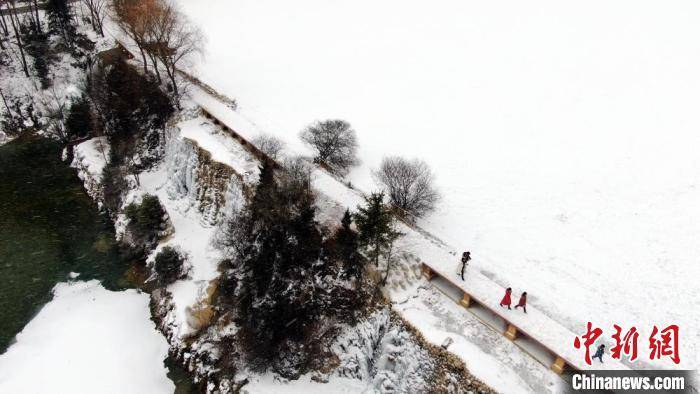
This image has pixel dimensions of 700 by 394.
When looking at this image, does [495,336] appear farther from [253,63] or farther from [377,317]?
[253,63]

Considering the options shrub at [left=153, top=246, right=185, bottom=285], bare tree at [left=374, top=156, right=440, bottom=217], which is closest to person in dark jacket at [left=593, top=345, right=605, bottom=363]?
bare tree at [left=374, top=156, right=440, bottom=217]

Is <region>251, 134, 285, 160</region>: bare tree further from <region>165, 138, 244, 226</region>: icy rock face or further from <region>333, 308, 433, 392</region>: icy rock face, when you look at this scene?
<region>333, 308, 433, 392</region>: icy rock face

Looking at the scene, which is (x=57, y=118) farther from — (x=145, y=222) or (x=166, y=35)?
(x=145, y=222)

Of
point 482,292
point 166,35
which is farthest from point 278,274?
point 166,35

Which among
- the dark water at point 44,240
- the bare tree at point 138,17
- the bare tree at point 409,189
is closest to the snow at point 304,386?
the dark water at point 44,240

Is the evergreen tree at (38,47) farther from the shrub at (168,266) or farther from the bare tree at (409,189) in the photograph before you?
the bare tree at (409,189)
